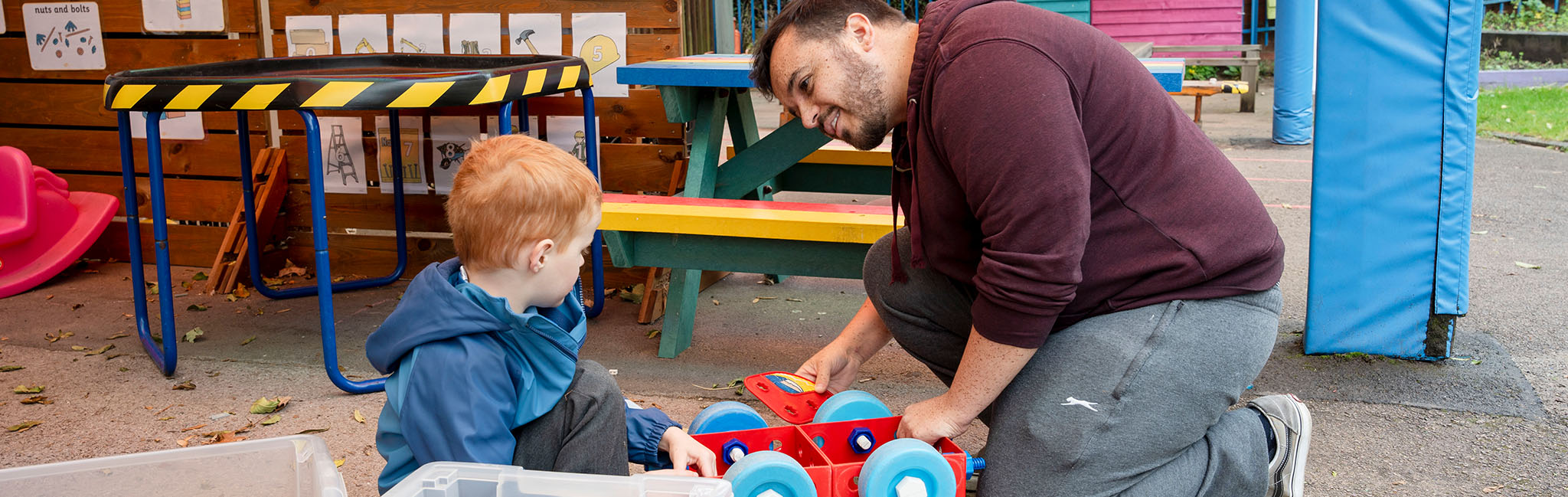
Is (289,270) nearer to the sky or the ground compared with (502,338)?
nearer to the ground

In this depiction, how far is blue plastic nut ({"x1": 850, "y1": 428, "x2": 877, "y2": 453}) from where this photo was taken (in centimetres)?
215

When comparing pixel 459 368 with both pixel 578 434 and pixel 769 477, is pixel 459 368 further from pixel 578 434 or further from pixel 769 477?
pixel 769 477

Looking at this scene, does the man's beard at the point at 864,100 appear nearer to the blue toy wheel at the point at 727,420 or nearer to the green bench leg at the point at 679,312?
the blue toy wheel at the point at 727,420

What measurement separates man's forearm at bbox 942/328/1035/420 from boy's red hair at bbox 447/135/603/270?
2.25ft

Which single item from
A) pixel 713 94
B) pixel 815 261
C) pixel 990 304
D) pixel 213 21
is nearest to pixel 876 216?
pixel 815 261

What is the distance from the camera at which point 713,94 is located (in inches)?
145

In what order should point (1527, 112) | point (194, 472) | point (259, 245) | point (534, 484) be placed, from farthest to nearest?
point (1527, 112)
point (259, 245)
point (194, 472)
point (534, 484)

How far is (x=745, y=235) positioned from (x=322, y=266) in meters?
1.11

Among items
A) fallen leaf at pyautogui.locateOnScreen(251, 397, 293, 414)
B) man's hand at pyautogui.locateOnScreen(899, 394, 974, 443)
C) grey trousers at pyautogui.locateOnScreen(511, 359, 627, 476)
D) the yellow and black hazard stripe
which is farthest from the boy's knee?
fallen leaf at pyautogui.locateOnScreen(251, 397, 293, 414)

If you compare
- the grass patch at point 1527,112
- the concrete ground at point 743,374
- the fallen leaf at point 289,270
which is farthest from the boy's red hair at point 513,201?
the grass patch at point 1527,112

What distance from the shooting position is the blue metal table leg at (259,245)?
391cm

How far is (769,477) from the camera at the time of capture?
6.14ft

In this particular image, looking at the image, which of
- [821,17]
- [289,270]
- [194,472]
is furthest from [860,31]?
[289,270]

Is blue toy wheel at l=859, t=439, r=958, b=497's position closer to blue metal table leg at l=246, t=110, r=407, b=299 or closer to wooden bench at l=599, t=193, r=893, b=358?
wooden bench at l=599, t=193, r=893, b=358
